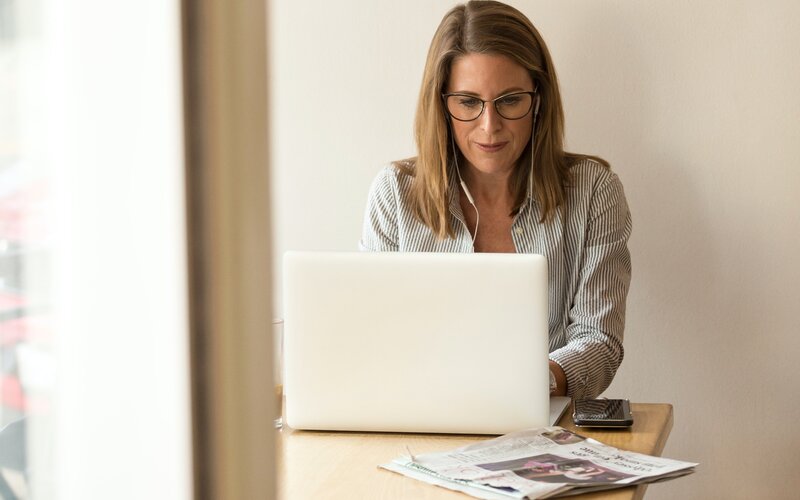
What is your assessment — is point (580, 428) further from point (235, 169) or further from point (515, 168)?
point (235, 169)

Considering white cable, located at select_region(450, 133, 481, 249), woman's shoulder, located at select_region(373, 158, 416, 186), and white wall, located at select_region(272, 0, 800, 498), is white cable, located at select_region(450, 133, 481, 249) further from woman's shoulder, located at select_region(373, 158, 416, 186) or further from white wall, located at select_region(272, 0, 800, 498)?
white wall, located at select_region(272, 0, 800, 498)

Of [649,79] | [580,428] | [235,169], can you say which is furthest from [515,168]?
[235,169]

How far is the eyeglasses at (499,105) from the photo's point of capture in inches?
75.5

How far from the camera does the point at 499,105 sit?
1.92m

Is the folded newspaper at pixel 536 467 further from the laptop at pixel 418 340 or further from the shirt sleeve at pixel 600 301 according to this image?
the shirt sleeve at pixel 600 301

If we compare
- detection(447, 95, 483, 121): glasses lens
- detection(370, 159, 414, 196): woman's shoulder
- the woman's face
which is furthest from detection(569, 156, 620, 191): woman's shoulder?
detection(370, 159, 414, 196): woman's shoulder

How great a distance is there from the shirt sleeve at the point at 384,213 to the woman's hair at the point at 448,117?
6 cm

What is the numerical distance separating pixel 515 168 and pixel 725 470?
852 millimetres

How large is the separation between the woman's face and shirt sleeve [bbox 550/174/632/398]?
0.21 m

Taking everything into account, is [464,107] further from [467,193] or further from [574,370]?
[574,370]

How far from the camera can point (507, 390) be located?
129cm

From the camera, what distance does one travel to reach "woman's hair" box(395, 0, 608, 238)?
1.92m

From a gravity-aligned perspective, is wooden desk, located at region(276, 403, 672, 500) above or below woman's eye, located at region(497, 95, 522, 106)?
below

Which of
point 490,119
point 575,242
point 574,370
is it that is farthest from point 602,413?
point 490,119
